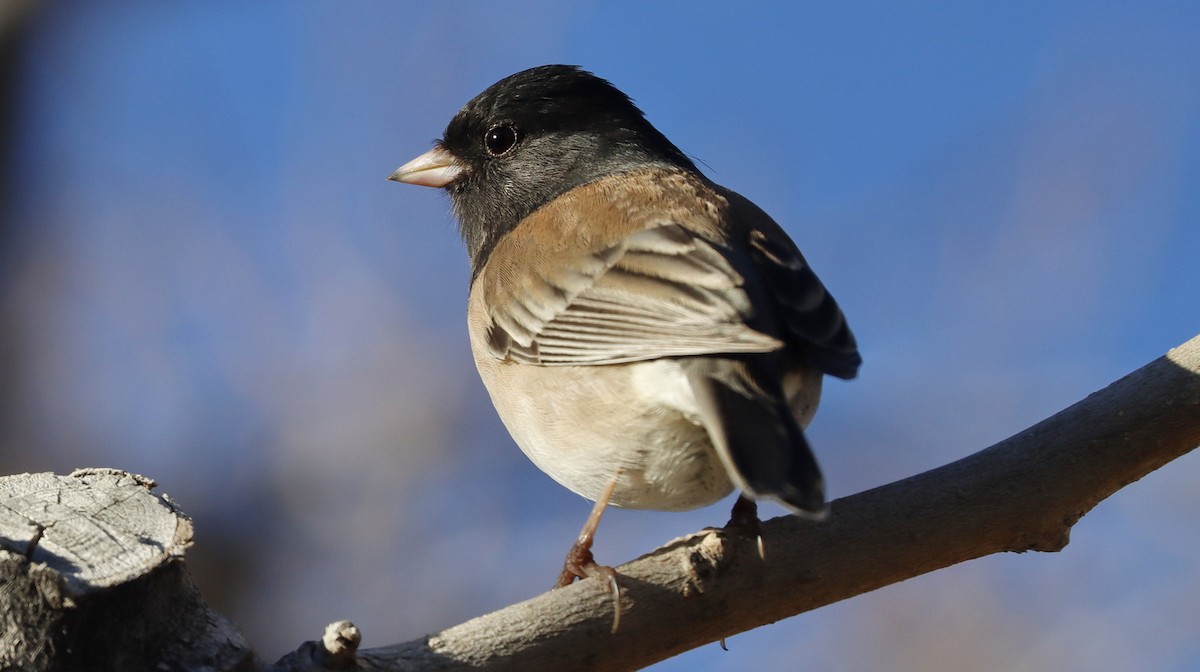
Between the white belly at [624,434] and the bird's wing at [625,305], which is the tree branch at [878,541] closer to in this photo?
the white belly at [624,434]

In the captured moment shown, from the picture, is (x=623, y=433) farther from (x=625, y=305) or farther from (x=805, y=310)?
(x=805, y=310)

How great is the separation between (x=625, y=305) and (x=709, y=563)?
607mm

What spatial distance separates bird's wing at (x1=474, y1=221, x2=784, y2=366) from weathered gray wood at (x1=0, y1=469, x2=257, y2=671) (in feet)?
2.81

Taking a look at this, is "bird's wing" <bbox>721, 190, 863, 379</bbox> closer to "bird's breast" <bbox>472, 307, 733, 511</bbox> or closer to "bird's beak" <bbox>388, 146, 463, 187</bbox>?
"bird's breast" <bbox>472, 307, 733, 511</bbox>

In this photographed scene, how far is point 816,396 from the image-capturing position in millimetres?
2383

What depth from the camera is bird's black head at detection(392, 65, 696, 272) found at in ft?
10.4

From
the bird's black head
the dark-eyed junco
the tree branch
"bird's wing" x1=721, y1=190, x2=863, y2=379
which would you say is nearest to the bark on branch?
the tree branch

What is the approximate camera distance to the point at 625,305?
2.37m

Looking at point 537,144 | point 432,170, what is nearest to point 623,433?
point 537,144

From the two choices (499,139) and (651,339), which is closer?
(651,339)

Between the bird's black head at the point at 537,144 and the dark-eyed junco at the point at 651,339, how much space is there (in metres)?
0.01

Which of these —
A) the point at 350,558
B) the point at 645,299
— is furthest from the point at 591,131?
the point at 350,558

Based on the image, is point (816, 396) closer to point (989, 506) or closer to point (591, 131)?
point (989, 506)

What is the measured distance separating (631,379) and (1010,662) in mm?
2391
